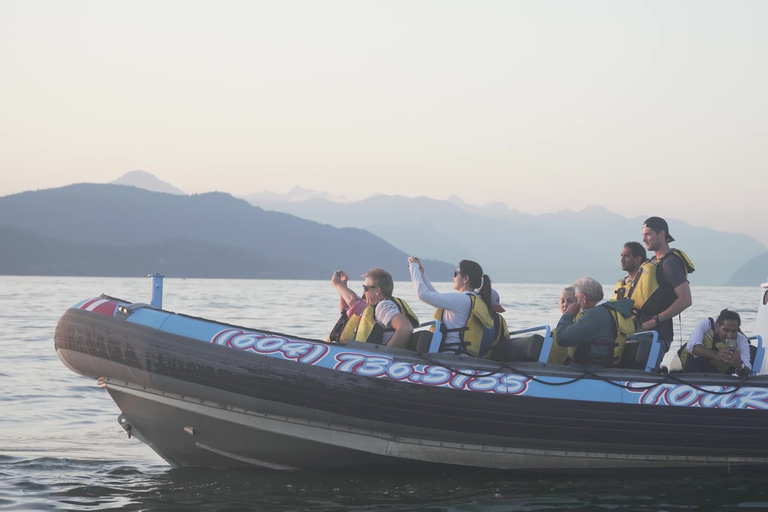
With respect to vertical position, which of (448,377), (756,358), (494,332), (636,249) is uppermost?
(636,249)

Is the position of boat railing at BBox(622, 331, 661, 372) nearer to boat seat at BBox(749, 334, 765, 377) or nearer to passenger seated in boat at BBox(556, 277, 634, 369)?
passenger seated in boat at BBox(556, 277, 634, 369)

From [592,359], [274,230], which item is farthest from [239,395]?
[274,230]

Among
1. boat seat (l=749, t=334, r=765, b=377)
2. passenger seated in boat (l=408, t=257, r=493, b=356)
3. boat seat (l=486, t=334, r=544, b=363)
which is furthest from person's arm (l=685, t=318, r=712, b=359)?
passenger seated in boat (l=408, t=257, r=493, b=356)

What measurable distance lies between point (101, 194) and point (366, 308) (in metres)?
170

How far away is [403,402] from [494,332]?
1.01m

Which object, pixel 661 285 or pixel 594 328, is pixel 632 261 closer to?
pixel 661 285

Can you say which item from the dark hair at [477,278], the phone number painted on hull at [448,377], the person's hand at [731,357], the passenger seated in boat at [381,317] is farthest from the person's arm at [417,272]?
the person's hand at [731,357]

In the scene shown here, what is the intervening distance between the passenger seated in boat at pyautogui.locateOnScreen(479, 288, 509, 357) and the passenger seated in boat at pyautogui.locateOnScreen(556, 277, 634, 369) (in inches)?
18.6

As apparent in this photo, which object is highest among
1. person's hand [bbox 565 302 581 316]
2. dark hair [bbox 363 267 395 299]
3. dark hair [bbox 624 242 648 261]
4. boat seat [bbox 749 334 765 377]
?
dark hair [bbox 624 242 648 261]

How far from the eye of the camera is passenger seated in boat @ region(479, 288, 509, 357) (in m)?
6.63

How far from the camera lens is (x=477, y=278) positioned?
6.43m

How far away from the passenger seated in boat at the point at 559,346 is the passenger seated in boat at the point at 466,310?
0.55 metres

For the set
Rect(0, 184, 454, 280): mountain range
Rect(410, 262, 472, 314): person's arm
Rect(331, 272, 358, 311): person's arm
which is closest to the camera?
Rect(410, 262, 472, 314): person's arm

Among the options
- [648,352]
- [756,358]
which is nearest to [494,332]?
[648,352]
